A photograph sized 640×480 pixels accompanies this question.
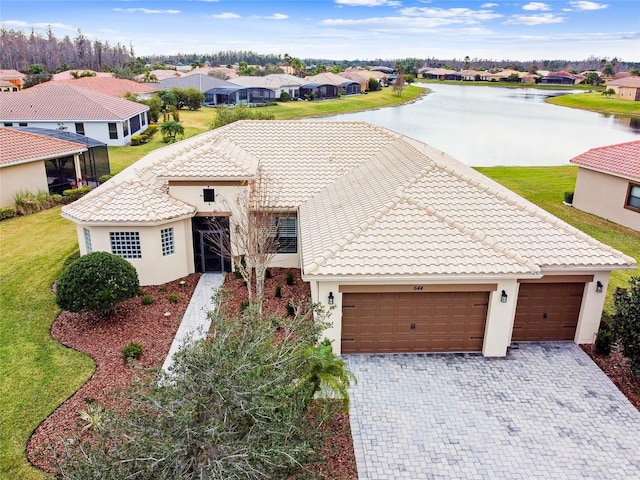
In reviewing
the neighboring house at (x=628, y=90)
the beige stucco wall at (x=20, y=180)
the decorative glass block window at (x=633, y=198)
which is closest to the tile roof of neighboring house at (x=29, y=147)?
the beige stucco wall at (x=20, y=180)

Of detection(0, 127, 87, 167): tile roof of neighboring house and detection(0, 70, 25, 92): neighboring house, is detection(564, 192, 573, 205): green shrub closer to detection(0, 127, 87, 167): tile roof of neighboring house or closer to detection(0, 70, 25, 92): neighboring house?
detection(0, 127, 87, 167): tile roof of neighboring house

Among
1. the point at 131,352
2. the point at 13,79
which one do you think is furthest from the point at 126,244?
the point at 13,79

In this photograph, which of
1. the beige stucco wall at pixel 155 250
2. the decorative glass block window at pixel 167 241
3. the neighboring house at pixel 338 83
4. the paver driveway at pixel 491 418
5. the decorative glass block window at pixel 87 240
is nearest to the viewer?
the paver driveway at pixel 491 418

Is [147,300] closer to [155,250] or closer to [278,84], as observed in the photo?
[155,250]

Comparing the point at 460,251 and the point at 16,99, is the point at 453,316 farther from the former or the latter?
the point at 16,99

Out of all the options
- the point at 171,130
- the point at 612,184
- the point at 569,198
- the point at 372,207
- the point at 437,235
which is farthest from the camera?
the point at 171,130

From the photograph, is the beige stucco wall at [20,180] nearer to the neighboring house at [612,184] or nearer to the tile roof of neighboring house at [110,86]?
the neighboring house at [612,184]
